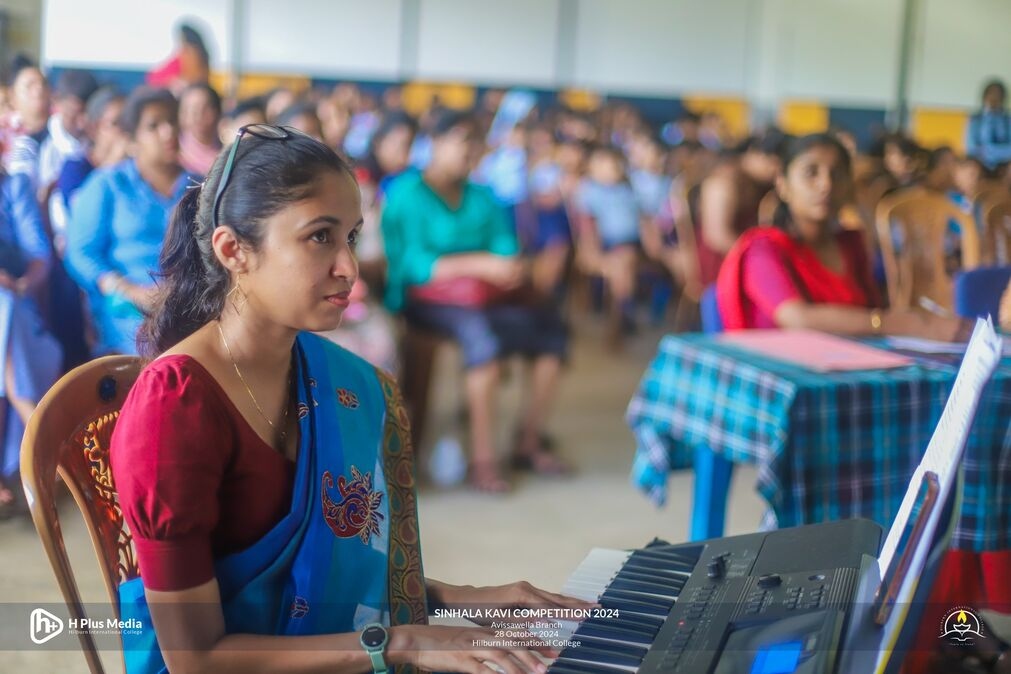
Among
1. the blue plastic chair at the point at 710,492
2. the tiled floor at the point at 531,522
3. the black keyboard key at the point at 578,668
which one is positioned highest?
the black keyboard key at the point at 578,668

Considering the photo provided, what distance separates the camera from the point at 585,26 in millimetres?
6000

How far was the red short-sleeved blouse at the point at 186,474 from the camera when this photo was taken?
0.83 m

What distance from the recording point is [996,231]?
2.72 m

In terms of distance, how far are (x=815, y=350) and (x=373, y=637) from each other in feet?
4.21

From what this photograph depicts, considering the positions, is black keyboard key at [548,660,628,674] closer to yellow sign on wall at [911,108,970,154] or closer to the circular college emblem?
the circular college emblem

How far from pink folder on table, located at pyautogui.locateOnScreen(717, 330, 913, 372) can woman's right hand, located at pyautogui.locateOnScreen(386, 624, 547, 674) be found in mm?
1123

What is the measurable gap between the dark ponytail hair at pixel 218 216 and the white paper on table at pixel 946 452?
1.78 feet

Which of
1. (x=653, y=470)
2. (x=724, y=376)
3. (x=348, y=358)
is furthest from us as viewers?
(x=653, y=470)

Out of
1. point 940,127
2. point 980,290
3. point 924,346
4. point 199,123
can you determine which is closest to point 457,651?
point 924,346

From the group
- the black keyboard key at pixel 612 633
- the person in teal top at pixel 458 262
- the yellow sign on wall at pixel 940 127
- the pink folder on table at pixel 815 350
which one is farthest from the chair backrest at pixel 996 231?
the black keyboard key at pixel 612 633

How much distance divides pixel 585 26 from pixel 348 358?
5.29 metres

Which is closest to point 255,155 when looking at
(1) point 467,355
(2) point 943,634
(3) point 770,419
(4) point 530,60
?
(2) point 943,634

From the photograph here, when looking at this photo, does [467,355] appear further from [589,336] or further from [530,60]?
[530,60]

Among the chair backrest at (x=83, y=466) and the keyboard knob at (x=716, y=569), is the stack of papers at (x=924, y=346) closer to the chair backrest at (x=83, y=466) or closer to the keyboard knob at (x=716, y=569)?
the keyboard knob at (x=716, y=569)
